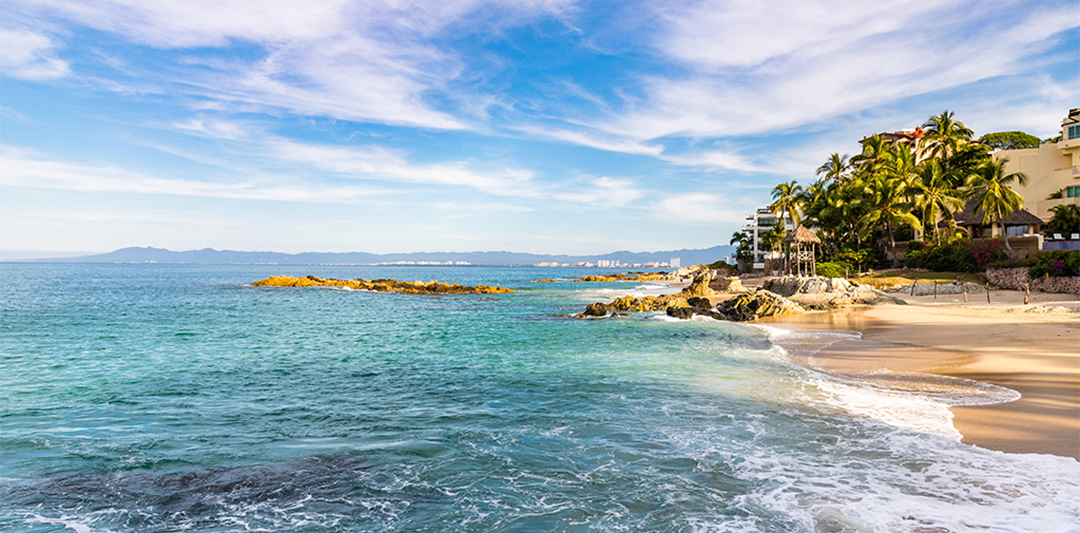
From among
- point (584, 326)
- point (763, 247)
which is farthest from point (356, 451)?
point (763, 247)

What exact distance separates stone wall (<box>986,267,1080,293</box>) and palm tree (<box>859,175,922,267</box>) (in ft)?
36.7

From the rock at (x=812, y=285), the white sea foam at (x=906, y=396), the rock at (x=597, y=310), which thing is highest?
the rock at (x=812, y=285)

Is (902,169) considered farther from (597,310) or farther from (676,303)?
(597,310)

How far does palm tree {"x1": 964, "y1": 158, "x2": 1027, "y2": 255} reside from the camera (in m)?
40.0

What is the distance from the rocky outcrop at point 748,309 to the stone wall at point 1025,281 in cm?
1203

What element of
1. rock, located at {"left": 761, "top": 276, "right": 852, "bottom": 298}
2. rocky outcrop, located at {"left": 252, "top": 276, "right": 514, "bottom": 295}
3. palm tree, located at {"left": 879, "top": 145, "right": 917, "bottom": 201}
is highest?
palm tree, located at {"left": 879, "top": 145, "right": 917, "bottom": 201}

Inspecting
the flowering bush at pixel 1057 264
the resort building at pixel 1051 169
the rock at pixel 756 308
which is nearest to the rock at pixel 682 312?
the rock at pixel 756 308

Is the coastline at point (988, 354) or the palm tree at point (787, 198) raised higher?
the palm tree at point (787, 198)

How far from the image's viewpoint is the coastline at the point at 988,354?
8.12m

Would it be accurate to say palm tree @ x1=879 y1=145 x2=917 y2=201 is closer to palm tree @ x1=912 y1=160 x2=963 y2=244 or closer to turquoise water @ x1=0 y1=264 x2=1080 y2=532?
palm tree @ x1=912 y1=160 x2=963 y2=244

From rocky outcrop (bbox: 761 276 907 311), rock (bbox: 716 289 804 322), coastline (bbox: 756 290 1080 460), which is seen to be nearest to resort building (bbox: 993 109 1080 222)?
rocky outcrop (bbox: 761 276 907 311)

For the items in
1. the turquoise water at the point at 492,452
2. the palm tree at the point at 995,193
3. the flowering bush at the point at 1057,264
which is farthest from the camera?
the palm tree at the point at 995,193

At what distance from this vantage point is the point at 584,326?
26.0 meters

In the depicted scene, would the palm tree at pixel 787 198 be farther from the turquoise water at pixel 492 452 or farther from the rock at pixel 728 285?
the turquoise water at pixel 492 452
